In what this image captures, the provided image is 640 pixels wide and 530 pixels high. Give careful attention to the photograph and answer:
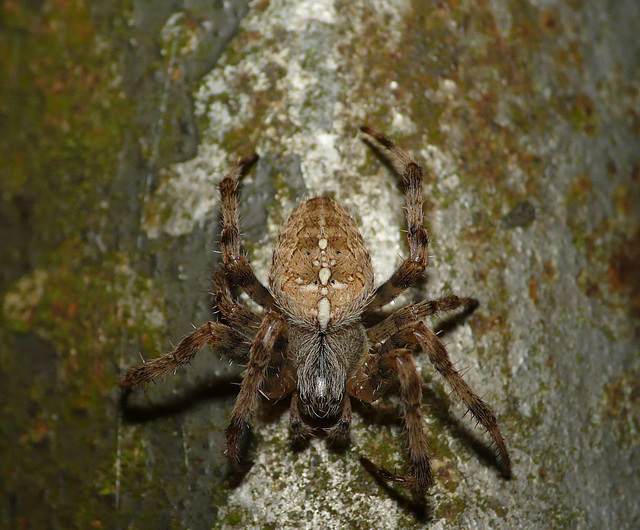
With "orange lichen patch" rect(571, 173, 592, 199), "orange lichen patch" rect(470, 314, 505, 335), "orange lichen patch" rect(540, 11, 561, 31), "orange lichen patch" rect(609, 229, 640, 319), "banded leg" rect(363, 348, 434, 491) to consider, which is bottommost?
"banded leg" rect(363, 348, 434, 491)

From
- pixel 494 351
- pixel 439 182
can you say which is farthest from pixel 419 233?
pixel 494 351

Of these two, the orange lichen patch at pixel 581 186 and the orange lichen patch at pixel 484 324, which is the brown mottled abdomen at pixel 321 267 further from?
the orange lichen patch at pixel 581 186

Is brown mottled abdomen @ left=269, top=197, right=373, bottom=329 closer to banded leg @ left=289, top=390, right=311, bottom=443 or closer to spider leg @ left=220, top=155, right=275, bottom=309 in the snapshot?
spider leg @ left=220, top=155, right=275, bottom=309

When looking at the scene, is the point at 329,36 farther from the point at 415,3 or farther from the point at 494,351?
the point at 494,351

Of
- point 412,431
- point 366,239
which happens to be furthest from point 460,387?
point 366,239

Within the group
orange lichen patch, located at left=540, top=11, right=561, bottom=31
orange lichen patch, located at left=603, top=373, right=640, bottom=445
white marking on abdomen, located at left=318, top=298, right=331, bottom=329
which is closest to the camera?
white marking on abdomen, located at left=318, top=298, right=331, bottom=329

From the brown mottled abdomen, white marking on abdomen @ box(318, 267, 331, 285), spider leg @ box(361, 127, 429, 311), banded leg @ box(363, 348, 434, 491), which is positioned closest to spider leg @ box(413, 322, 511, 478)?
banded leg @ box(363, 348, 434, 491)

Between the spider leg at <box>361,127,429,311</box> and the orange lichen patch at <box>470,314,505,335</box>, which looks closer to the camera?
the spider leg at <box>361,127,429,311</box>

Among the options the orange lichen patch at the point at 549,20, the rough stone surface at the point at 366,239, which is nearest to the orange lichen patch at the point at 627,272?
the rough stone surface at the point at 366,239
